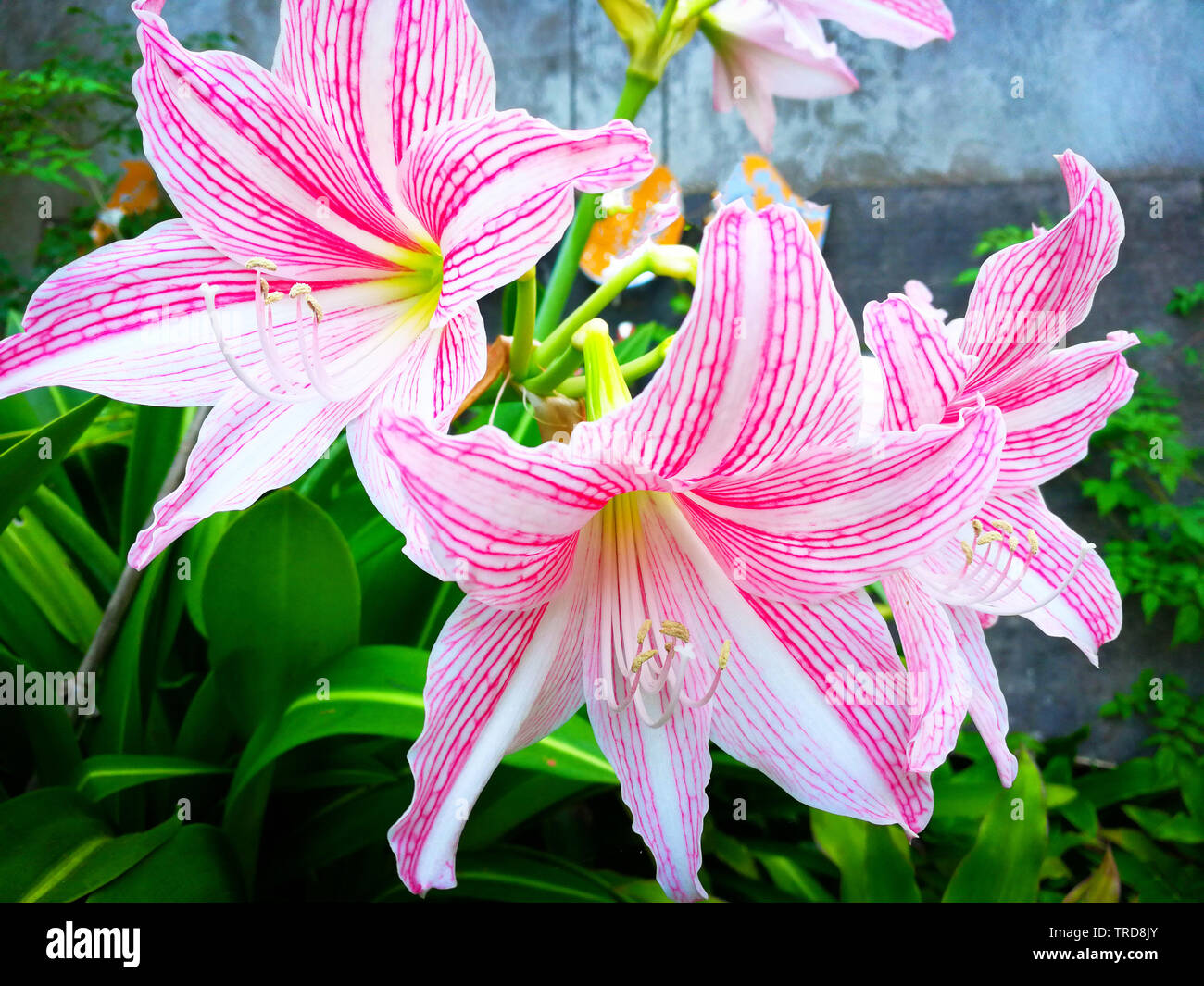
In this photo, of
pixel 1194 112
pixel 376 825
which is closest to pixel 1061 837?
pixel 376 825

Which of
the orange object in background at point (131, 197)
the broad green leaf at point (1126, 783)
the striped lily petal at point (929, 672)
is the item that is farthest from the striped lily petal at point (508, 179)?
the orange object in background at point (131, 197)

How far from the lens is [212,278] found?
432 millimetres

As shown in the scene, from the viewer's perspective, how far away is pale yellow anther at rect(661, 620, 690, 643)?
1.25ft

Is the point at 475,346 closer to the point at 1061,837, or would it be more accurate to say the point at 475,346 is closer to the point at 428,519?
the point at 428,519

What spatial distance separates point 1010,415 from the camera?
1.45ft

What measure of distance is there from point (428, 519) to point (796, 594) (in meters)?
0.18

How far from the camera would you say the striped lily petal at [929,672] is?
0.36m

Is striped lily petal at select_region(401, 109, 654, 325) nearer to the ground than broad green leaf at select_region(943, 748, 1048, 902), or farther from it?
farther from it

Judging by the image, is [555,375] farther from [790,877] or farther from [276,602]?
[790,877]

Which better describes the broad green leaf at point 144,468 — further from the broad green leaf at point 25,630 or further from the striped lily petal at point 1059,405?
the striped lily petal at point 1059,405

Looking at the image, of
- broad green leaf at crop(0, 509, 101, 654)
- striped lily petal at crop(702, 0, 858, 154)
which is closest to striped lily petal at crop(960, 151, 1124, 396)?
striped lily petal at crop(702, 0, 858, 154)

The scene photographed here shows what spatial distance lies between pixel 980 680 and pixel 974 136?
1.80m

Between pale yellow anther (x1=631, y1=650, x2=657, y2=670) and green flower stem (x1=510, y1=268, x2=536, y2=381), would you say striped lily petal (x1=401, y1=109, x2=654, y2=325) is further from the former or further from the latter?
pale yellow anther (x1=631, y1=650, x2=657, y2=670)

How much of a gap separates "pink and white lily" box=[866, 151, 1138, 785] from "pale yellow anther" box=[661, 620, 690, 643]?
0.10m
